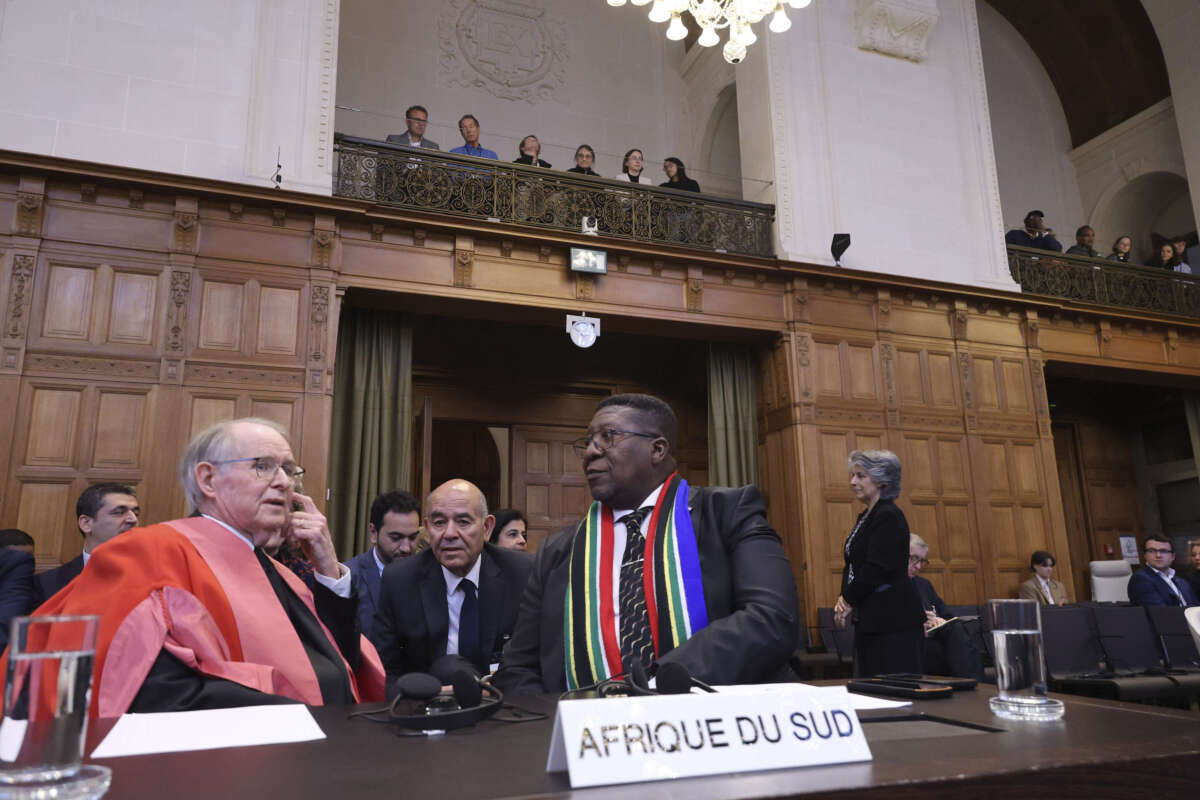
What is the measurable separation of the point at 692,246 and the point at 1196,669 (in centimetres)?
567

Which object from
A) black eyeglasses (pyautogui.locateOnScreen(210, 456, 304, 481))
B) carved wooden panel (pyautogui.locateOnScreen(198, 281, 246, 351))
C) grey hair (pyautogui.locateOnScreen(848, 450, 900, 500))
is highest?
carved wooden panel (pyautogui.locateOnScreen(198, 281, 246, 351))

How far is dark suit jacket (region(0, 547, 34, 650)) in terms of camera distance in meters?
3.89

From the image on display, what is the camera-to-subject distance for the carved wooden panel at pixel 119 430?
261 inches

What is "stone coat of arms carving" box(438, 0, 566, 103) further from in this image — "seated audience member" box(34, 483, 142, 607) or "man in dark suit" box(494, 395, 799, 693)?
"man in dark suit" box(494, 395, 799, 693)

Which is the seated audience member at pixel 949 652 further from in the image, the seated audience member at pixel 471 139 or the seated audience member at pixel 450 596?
the seated audience member at pixel 471 139

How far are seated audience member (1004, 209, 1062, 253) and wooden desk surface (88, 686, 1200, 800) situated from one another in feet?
35.3

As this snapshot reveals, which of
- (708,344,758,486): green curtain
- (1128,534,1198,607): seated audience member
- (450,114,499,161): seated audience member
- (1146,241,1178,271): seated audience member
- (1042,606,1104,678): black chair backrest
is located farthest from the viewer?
(1146,241,1178,271): seated audience member

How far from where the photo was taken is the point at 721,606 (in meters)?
2.23

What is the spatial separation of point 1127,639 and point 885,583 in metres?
3.70

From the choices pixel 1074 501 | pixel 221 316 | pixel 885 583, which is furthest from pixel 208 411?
pixel 1074 501

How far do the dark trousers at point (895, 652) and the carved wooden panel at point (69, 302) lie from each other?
637cm

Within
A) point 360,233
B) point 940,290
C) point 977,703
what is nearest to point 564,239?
point 360,233

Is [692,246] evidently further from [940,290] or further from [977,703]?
[977,703]

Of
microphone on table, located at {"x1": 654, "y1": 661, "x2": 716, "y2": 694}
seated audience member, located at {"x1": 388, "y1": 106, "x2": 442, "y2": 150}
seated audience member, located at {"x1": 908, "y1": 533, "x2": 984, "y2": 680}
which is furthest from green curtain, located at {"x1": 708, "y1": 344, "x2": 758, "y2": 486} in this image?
Answer: microphone on table, located at {"x1": 654, "y1": 661, "x2": 716, "y2": 694}
